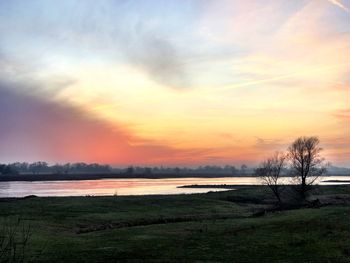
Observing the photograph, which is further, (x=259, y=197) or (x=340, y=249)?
(x=259, y=197)

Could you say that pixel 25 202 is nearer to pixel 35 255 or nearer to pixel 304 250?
pixel 35 255

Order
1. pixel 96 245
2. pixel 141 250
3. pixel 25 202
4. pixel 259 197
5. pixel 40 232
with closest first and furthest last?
pixel 141 250, pixel 96 245, pixel 40 232, pixel 25 202, pixel 259 197

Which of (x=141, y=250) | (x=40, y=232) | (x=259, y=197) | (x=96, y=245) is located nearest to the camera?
(x=141, y=250)

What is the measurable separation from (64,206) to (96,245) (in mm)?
32279

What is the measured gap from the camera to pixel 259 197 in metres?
92.9

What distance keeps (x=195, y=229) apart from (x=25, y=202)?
37882 millimetres

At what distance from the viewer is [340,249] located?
29.8 m

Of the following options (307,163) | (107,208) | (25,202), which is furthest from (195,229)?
(307,163)

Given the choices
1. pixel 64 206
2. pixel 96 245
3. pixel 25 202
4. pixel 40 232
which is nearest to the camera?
pixel 96 245

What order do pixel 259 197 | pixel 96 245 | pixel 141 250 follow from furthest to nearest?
1. pixel 259 197
2. pixel 96 245
3. pixel 141 250

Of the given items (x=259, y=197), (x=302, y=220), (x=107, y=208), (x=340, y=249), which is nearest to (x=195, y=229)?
(x=302, y=220)

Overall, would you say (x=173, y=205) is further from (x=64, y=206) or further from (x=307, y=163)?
(x=307, y=163)

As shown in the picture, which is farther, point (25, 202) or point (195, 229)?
point (25, 202)

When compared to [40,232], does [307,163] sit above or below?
above
